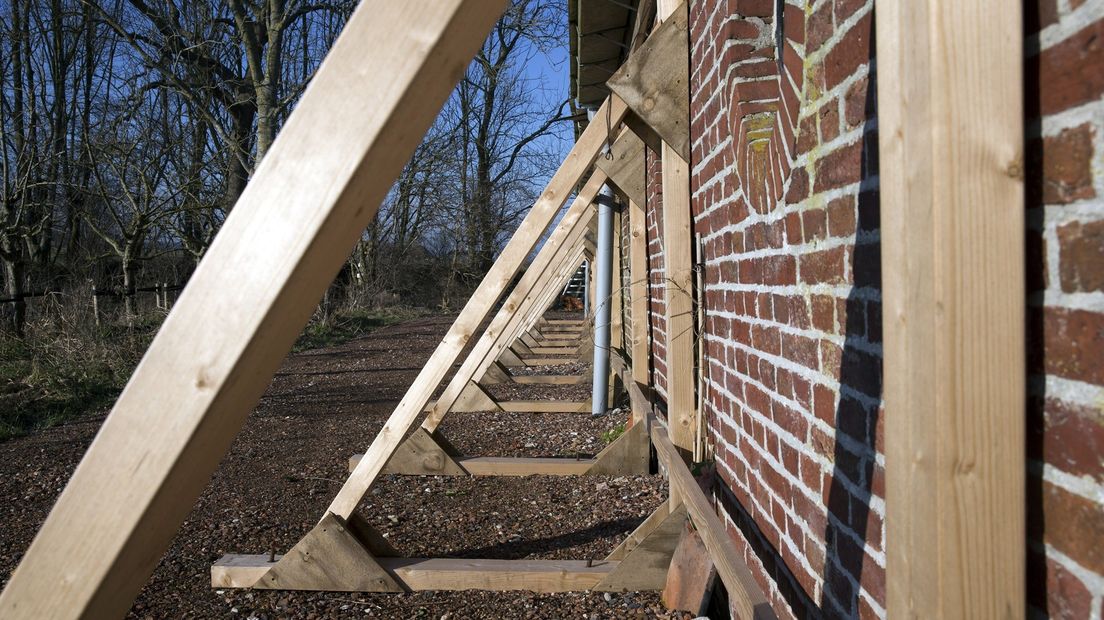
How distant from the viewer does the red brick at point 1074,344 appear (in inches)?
Result: 33.2

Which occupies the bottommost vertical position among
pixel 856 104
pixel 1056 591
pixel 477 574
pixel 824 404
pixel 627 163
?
pixel 477 574

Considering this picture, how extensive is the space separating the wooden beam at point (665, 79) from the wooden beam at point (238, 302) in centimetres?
233

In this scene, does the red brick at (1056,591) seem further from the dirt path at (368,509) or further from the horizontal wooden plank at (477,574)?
the horizontal wooden plank at (477,574)

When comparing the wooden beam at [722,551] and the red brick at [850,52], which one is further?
the wooden beam at [722,551]

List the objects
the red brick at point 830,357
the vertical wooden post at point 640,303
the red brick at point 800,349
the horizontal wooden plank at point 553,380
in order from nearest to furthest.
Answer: the red brick at point 830,357 → the red brick at point 800,349 → the vertical wooden post at point 640,303 → the horizontal wooden plank at point 553,380

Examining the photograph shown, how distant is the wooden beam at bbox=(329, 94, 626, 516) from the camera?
3412mm

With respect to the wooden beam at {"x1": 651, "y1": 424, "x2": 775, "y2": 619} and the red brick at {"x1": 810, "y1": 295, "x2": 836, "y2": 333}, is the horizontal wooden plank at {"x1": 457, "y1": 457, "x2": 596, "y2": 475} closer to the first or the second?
the wooden beam at {"x1": 651, "y1": 424, "x2": 775, "y2": 619}

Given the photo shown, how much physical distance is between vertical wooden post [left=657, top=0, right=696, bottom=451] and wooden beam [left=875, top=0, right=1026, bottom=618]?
2252 mm

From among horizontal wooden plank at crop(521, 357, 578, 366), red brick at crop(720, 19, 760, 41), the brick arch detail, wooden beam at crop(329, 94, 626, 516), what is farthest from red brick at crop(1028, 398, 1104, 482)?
horizontal wooden plank at crop(521, 357, 578, 366)

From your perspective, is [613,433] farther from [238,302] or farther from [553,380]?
[238,302]

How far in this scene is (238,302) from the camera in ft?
2.98

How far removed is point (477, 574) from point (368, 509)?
1.41 m

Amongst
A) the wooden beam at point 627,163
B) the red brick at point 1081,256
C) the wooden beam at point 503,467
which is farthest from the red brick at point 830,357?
the wooden beam at point 503,467

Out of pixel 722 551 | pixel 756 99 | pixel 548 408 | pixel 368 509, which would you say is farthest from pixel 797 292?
pixel 548 408
